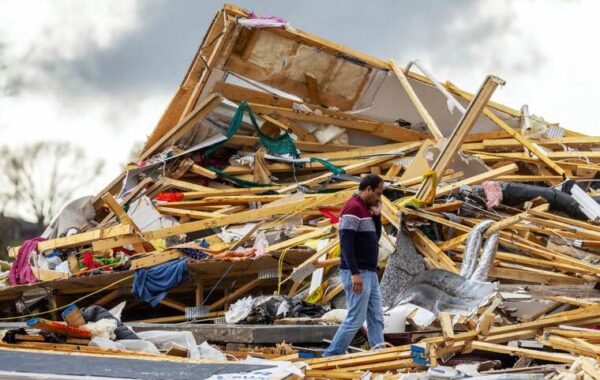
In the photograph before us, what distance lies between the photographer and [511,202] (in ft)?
41.0

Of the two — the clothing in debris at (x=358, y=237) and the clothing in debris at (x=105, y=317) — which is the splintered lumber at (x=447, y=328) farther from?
the clothing in debris at (x=105, y=317)

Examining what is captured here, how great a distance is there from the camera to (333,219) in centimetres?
1249

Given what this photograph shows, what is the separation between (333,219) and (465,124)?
2068 mm

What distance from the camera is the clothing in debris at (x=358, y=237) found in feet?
28.6

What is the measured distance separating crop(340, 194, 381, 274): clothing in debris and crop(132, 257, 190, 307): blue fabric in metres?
3.18

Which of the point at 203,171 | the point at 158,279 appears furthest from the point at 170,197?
the point at 158,279

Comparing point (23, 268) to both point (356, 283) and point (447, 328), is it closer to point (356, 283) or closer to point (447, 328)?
point (356, 283)

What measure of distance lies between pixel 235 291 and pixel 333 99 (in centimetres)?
577

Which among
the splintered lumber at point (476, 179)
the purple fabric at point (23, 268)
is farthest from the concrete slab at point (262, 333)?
the purple fabric at point (23, 268)

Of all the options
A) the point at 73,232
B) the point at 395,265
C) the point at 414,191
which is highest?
the point at 414,191

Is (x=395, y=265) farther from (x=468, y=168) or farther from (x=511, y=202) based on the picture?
(x=468, y=168)

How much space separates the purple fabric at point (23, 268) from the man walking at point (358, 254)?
550 centimetres

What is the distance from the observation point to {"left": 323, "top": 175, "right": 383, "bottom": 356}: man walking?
28.6ft

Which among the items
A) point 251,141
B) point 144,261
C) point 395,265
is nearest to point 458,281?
point 395,265
